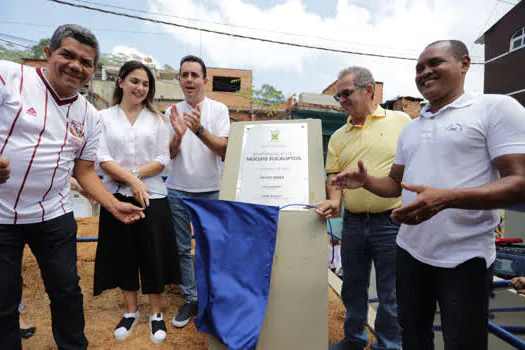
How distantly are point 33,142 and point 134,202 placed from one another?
0.90 m

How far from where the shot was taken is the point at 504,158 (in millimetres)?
1321

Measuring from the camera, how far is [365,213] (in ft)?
7.60

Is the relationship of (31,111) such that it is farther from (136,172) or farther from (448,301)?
(448,301)

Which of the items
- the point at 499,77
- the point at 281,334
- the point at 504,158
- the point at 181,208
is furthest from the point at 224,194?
the point at 499,77

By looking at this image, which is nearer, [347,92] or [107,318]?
[347,92]

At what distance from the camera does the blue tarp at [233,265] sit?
195 centimetres

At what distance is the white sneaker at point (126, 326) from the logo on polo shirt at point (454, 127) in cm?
271

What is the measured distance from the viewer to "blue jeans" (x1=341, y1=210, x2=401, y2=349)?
7.34 ft

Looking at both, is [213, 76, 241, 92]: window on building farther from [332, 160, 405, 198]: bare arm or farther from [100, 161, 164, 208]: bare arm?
[332, 160, 405, 198]: bare arm

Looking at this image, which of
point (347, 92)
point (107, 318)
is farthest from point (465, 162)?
point (107, 318)

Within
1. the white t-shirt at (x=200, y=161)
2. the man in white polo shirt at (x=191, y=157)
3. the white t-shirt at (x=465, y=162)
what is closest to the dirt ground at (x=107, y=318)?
the man in white polo shirt at (x=191, y=157)

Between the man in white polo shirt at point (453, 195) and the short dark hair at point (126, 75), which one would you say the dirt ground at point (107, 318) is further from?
the short dark hair at point (126, 75)

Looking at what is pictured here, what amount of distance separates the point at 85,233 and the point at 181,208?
10.8ft

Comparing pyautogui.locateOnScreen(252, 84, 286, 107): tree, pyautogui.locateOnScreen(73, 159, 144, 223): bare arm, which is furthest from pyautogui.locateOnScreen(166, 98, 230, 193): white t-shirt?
pyautogui.locateOnScreen(252, 84, 286, 107): tree
